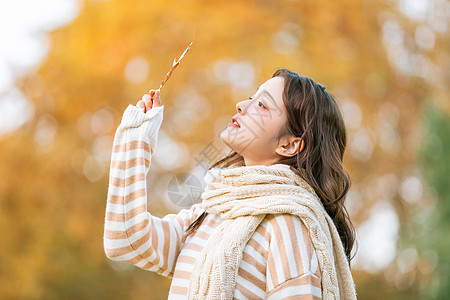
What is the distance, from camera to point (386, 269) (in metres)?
5.48

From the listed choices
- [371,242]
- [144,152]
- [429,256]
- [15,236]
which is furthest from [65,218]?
[144,152]

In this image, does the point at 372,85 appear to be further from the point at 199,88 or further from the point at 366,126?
the point at 199,88

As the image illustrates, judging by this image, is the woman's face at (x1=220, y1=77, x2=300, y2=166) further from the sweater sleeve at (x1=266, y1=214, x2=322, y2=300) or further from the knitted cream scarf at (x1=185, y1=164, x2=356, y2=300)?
the sweater sleeve at (x1=266, y1=214, x2=322, y2=300)

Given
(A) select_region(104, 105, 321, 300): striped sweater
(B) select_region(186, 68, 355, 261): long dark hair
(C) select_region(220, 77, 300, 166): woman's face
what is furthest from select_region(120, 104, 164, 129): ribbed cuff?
(B) select_region(186, 68, 355, 261): long dark hair

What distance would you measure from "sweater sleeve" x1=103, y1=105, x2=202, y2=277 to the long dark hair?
4.4 inches

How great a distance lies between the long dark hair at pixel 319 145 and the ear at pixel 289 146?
1 cm

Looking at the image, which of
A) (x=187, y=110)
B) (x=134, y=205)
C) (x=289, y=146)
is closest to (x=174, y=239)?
(x=134, y=205)

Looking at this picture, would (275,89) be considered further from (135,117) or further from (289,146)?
(135,117)

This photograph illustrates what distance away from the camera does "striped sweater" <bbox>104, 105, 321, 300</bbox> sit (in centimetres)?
121

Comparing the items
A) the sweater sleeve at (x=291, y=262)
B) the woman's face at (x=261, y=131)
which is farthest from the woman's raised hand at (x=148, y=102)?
the sweater sleeve at (x=291, y=262)

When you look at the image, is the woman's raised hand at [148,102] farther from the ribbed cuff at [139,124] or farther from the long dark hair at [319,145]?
the long dark hair at [319,145]

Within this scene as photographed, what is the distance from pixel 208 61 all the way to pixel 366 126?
1.82m

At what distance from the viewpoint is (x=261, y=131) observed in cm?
143

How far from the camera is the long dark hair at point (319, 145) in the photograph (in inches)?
55.7
